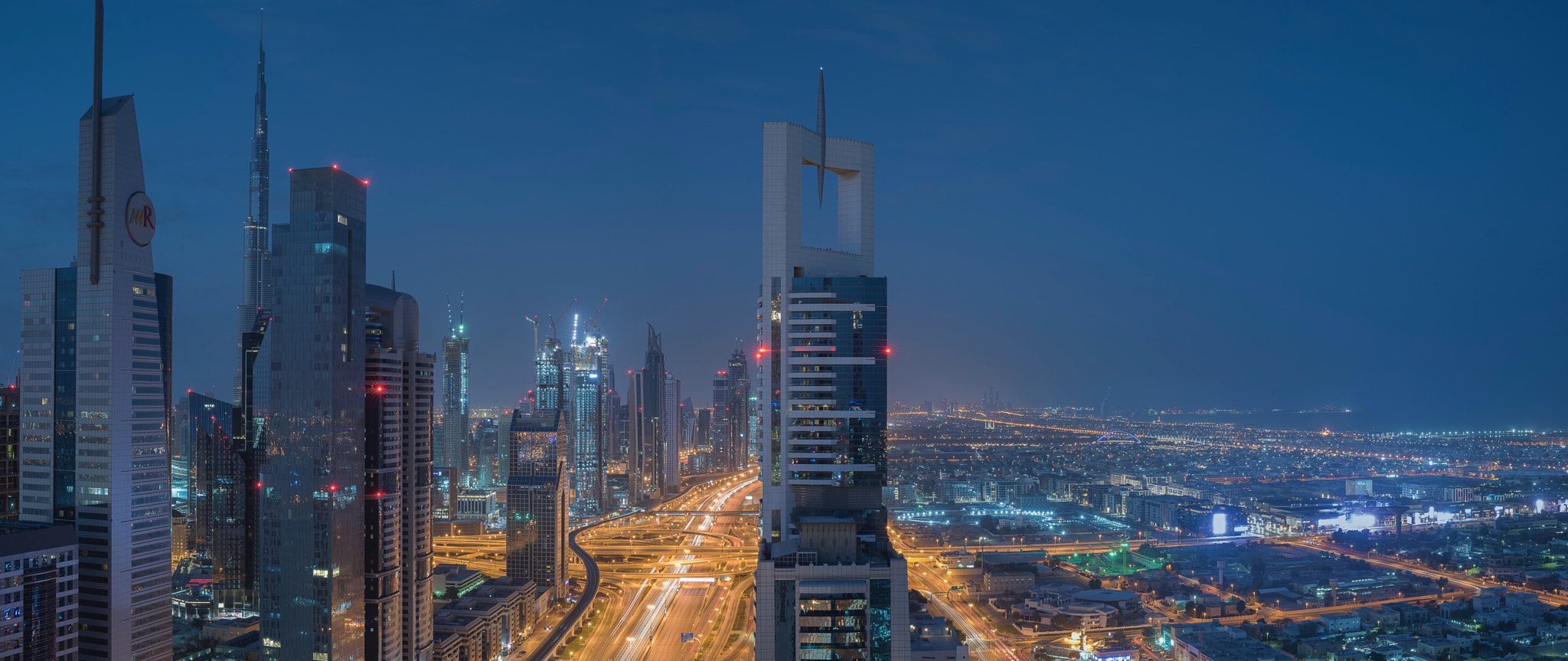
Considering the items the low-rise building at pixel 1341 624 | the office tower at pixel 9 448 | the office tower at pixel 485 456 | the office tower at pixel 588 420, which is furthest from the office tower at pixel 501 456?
the low-rise building at pixel 1341 624

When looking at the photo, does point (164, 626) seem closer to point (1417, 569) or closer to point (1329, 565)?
point (1329, 565)

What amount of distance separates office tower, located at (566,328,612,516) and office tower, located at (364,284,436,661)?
51338 millimetres

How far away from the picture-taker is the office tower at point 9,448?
2755 cm

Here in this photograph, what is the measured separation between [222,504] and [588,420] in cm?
4517

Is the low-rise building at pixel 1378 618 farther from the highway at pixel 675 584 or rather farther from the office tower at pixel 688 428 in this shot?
the office tower at pixel 688 428

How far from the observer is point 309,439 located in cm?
2627

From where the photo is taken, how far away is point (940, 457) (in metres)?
114

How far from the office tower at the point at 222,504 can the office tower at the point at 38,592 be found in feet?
85.8

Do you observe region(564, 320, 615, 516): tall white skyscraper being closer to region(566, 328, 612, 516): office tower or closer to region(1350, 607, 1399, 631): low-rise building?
region(566, 328, 612, 516): office tower

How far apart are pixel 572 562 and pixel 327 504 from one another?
36.8m

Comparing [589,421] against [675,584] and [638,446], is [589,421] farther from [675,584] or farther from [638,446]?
[675,584]

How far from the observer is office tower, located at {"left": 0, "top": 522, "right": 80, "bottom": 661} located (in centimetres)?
2034

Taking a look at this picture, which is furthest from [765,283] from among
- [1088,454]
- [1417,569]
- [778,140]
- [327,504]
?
[1088,454]

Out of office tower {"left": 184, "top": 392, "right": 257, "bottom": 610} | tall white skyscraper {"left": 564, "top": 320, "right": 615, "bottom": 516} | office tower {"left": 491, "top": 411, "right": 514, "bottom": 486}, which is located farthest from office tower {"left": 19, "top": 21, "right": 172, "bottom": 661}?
office tower {"left": 491, "top": 411, "right": 514, "bottom": 486}
